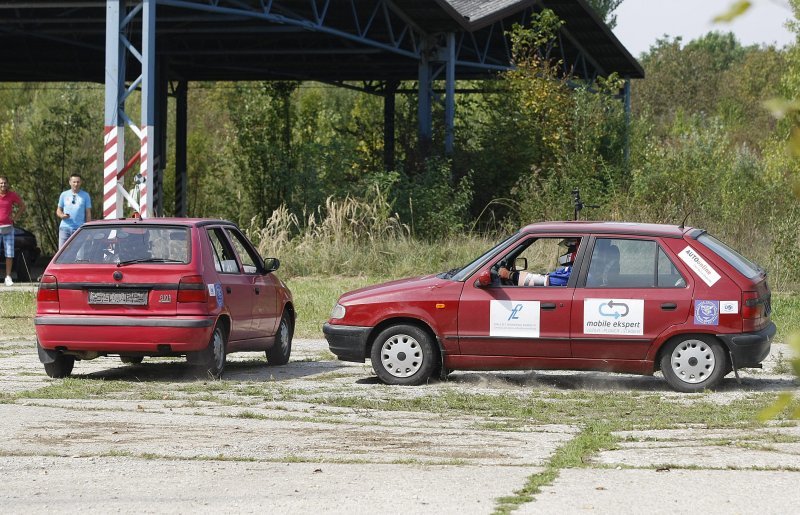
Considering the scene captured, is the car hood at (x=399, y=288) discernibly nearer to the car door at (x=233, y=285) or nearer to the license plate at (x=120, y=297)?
the car door at (x=233, y=285)

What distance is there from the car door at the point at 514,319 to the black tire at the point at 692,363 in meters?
0.87

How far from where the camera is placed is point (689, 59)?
276ft

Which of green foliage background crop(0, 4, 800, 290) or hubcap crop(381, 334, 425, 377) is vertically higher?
green foliage background crop(0, 4, 800, 290)

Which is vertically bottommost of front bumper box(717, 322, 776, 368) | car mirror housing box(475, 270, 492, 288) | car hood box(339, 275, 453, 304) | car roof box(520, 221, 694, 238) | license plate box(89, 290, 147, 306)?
front bumper box(717, 322, 776, 368)

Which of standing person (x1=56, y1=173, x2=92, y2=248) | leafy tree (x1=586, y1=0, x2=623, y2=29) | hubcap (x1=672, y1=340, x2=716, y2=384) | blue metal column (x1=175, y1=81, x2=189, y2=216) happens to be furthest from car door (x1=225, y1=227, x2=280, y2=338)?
leafy tree (x1=586, y1=0, x2=623, y2=29)

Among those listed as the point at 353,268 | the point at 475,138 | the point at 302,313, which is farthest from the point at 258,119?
the point at 302,313

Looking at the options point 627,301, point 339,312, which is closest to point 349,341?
point 339,312

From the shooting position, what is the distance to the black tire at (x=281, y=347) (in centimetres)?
1385

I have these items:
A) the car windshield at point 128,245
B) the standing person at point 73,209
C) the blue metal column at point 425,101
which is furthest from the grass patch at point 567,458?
the blue metal column at point 425,101

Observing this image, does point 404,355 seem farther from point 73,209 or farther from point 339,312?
point 73,209

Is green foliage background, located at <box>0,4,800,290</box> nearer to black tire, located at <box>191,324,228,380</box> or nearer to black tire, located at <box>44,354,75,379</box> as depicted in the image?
black tire, located at <box>191,324,228,380</box>

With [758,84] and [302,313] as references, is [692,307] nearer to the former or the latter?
[302,313]

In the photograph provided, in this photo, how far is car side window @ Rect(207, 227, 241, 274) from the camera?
12688mm

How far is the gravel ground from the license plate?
0.75 metres
